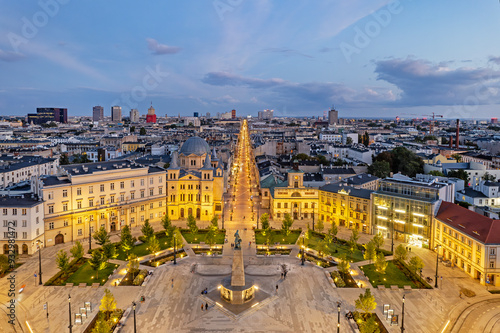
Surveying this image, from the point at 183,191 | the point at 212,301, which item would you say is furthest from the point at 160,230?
the point at 212,301

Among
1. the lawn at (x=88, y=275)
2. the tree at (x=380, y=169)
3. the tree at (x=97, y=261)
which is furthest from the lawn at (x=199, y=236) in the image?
the tree at (x=380, y=169)

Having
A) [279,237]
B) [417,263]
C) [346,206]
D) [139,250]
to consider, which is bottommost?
[139,250]

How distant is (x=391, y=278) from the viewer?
47000mm

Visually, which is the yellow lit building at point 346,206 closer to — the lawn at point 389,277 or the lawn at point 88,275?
the lawn at point 389,277

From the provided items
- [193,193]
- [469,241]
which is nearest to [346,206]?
[469,241]

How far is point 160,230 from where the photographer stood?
2598 inches

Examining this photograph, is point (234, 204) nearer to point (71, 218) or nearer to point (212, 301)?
point (71, 218)

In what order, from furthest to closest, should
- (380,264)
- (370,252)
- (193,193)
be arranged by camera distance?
(193,193)
(370,252)
(380,264)

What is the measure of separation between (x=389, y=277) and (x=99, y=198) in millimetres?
49243

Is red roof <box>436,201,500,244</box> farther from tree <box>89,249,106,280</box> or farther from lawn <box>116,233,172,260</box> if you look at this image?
tree <box>89,249,106,280</box>

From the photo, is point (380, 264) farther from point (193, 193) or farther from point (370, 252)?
point (193, 193)

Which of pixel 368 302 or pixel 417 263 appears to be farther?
pixel 417 263

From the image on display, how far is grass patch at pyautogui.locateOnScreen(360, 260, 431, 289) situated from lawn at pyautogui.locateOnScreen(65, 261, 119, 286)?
114 ft

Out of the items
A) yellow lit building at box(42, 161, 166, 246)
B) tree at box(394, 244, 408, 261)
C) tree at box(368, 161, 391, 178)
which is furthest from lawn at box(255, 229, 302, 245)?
tree at box(368, 161, 391, 178)
